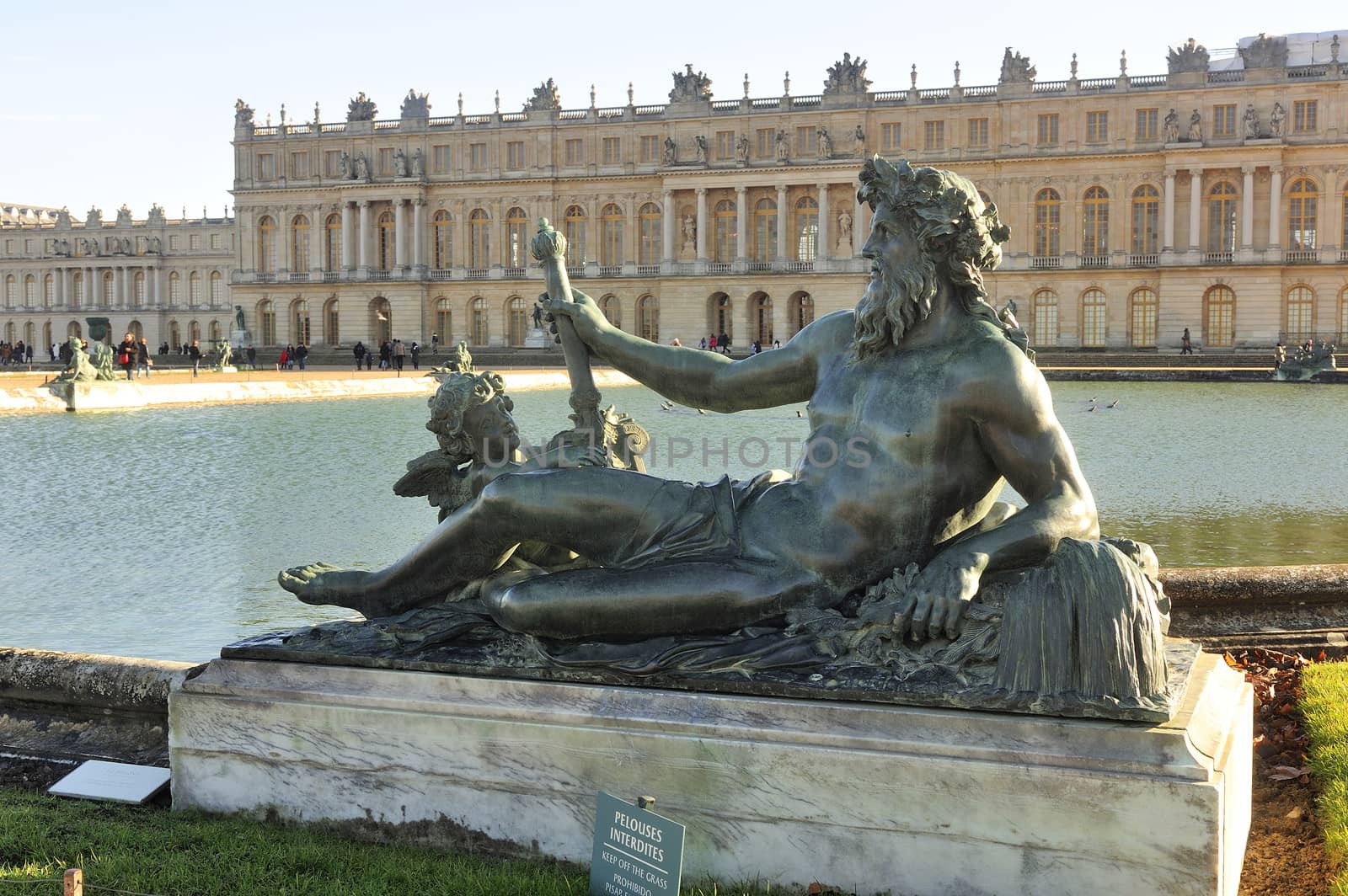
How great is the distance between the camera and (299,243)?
5812 centimetres

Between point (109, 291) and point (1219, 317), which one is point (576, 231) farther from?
point (109, 291)

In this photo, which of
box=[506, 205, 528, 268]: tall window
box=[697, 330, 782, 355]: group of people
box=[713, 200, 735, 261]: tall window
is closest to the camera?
box=[697, 330, 782, 355]: group of people

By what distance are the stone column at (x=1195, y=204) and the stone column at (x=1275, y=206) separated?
229 centimetres

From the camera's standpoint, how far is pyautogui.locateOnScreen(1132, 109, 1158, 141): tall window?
156ft

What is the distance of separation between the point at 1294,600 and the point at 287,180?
2260 inches

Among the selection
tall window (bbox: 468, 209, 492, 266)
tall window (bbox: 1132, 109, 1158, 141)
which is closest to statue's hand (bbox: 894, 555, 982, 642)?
tall window (bbox: 1132, 109, 1158, 141)

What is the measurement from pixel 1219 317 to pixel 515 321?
27304 millimetres

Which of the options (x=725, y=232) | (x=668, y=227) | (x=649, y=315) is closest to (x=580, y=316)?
(x=668, y=227)

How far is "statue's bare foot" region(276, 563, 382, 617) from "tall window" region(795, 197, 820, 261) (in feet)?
163

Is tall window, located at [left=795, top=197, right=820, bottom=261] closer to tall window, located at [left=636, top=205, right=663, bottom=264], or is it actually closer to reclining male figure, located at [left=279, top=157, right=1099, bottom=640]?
tall window, located at [left=636, top=205, right=663, bottom=264]

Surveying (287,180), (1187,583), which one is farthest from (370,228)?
(1187,583)

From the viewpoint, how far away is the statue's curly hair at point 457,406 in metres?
3.21

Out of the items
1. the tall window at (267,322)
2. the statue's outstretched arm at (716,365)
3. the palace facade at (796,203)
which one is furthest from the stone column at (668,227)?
the statue's outstretched arm at (716,365)

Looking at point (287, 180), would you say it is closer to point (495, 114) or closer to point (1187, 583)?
point (495, 114)
